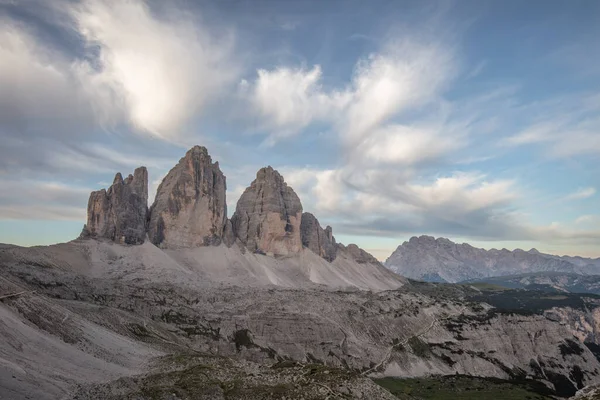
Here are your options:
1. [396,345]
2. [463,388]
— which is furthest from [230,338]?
[463,388]

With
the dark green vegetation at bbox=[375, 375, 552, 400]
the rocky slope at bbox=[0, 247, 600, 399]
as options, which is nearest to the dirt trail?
the rocky slope at bbox=[0, 247, 600, 399]

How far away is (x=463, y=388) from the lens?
376ft

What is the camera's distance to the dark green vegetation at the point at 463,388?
347 ft

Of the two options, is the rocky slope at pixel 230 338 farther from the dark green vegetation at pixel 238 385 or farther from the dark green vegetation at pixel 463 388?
the dark green vegetation at pixel 463 388

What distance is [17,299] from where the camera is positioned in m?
57.8

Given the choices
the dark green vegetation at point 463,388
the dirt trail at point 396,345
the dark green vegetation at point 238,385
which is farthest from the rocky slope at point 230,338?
the dark green vegetation at point 463,388

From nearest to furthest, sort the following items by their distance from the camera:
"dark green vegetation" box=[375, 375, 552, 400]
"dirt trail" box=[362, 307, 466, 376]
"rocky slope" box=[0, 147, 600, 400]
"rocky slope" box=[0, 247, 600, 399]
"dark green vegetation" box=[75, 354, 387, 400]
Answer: "dark green vegetation" box=[75, 354, 387, 400] < "rocky slope" box=[0, 147, 600, 400] < "rocky slope" box=[0, 247, 600, 399] < "dark green vegetation" box=[375, 375, 552, 400] < "dirt trail" box=[362, 307, 466, 376]

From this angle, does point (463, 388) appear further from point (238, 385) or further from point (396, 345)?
point (238, 385)

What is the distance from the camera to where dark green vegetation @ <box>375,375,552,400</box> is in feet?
347

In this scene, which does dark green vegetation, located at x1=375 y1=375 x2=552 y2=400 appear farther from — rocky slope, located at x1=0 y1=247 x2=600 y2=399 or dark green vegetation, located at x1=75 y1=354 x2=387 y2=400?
dark green vegetation, located at x1=75 y1=354 x2=387 y2=400

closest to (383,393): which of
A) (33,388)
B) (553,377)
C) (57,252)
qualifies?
(33,388)

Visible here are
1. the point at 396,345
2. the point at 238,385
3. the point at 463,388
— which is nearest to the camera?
the point at 238,385

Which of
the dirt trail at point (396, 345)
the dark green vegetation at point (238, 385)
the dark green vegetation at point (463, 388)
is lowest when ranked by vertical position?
the dark green vegetation at point (463, 388)

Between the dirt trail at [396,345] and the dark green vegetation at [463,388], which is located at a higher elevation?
the dirt trail at [396,345]
